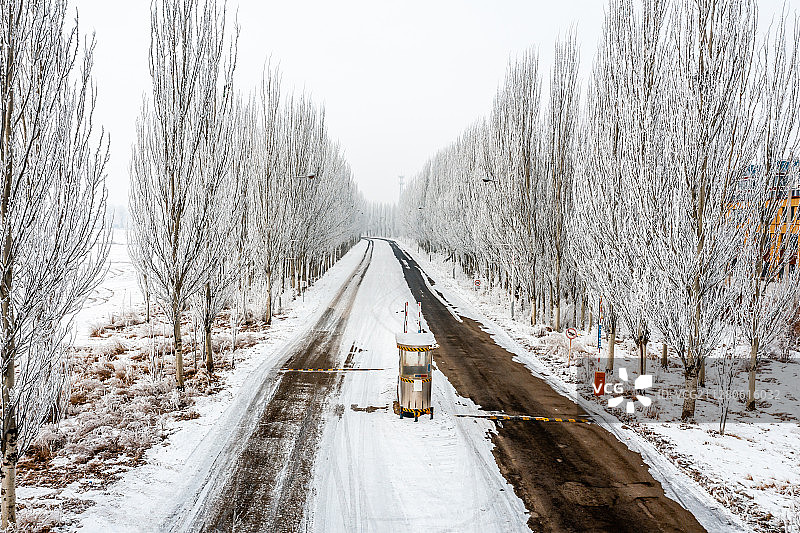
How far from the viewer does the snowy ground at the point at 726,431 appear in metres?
6.72

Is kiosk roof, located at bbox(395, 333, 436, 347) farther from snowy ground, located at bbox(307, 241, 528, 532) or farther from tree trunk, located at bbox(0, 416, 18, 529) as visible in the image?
tree trunk, located at bbox(0, 416, 18, 529)

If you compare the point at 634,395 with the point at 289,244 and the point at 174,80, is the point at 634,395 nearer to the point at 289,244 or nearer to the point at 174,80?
the point at 174,80

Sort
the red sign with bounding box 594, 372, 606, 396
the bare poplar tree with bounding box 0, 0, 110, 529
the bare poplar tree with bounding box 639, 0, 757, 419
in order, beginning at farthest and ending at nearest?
the red sign with bounding box 594, 372, 606, 396, the bare poplar tree with bounding box 639, 0, 757, 419, the bare poplar tree with bounding box 0, 0, 110, 529

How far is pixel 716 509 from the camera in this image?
21.2 feet

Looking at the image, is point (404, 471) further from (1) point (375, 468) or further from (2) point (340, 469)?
(2) point (340, 469)

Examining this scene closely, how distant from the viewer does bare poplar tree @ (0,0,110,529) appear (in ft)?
16.2

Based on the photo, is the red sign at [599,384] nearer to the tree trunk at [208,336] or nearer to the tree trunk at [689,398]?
the tree trunk at [689,398]

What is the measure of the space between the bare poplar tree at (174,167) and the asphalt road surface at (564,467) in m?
7.22

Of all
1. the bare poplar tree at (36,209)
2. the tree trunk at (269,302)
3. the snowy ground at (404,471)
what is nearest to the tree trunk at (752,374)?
the snowy ground at (404,471)

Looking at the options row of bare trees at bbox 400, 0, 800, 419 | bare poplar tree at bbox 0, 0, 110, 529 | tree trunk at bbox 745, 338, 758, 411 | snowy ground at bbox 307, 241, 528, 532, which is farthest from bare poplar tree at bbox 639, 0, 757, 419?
bare poplar tree at bbox 0, 0, 110, 529

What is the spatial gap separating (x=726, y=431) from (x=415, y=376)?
6.14 meters

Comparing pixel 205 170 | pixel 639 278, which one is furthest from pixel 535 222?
pixel 205 170

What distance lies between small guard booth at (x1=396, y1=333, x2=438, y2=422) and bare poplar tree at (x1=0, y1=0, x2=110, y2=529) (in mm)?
5835

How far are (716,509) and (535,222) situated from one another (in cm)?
1455
